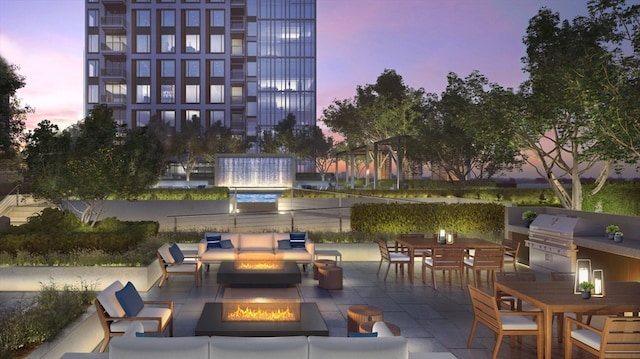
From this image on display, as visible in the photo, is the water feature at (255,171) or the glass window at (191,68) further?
the glass window at (191,68)

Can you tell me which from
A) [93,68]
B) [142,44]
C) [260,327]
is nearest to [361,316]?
[260,327]

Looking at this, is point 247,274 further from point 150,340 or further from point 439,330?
point 150,340

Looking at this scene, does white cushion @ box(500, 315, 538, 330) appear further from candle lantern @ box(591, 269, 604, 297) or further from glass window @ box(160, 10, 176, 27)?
glass window @ box(160, 10, 176, 27)

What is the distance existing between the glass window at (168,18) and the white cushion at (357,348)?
55948mm

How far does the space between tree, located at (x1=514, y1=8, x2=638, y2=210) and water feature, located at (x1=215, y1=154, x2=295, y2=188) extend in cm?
2122

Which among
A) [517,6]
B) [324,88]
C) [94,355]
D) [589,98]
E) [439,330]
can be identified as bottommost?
[439,330]

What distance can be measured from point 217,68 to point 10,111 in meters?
41.0

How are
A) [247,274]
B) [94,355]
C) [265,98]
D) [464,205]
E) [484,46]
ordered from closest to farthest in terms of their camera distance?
[94,355] < [247,274] < [464,205] < [484,46] < [265,98]

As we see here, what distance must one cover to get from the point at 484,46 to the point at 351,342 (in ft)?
95.8

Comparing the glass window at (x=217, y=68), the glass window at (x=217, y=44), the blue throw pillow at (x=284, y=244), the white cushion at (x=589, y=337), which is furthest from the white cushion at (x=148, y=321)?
the glass window at (x=217, y=44)

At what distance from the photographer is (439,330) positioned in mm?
7230

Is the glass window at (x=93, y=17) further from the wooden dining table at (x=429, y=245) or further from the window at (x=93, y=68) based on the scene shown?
the wooden dining table at (x=429, y=245)

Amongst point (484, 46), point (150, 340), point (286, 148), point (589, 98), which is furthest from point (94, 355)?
point (286, 148)

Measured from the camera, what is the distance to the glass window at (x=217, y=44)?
54531 mm
